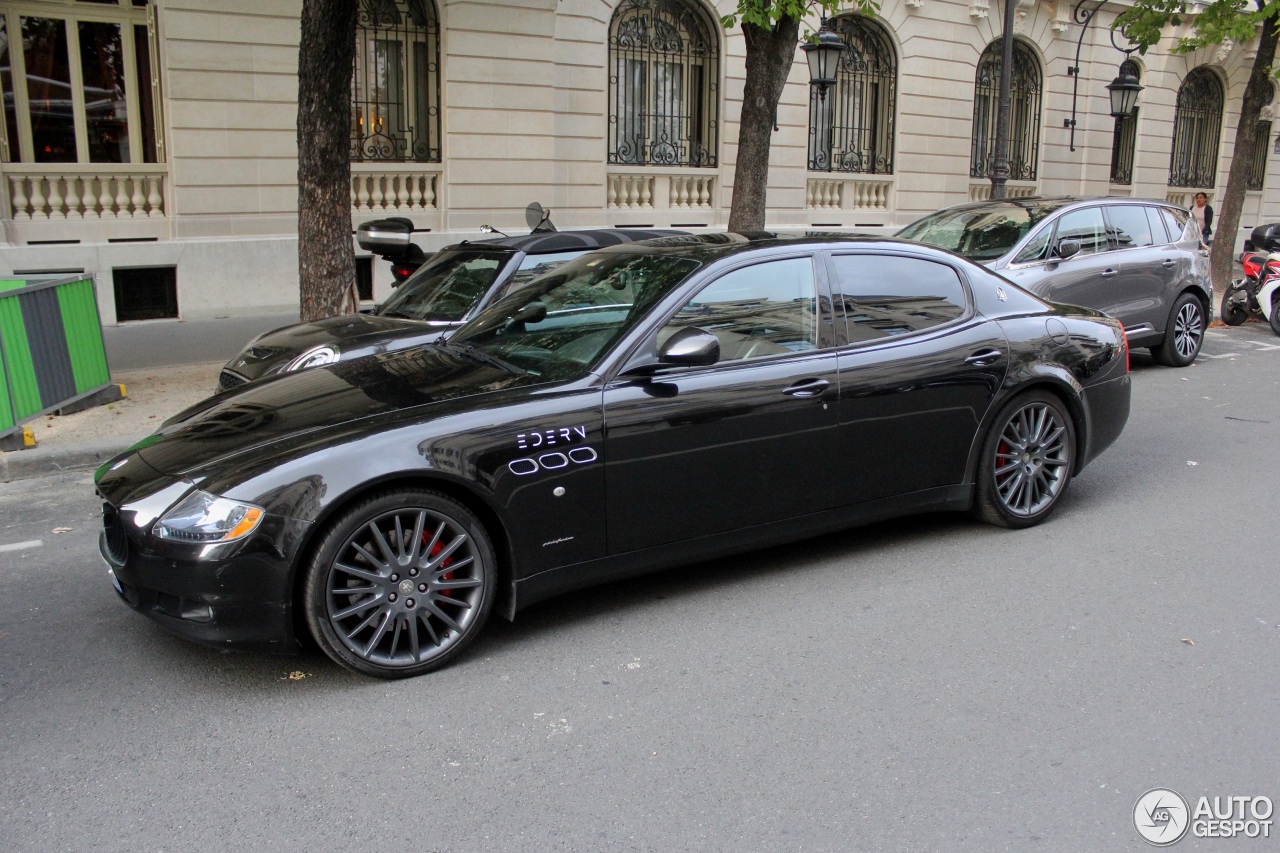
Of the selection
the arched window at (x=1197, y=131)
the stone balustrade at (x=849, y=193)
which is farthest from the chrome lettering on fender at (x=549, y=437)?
the arched window at (x=1197, y=131)

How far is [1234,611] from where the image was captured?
480 cm

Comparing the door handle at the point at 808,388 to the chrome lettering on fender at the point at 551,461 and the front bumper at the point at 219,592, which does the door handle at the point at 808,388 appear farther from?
the front bumper at the point at 219,592

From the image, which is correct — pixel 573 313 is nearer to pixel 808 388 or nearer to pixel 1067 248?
pixel 808 388

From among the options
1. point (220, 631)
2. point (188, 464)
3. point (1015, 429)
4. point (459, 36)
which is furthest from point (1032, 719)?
point (459, 36)

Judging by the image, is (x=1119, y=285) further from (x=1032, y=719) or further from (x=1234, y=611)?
(x=1032, y=719)

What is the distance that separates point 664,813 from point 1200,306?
33.7 ft

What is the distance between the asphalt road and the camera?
10.6 ft

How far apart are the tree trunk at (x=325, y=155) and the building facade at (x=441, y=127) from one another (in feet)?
17.5

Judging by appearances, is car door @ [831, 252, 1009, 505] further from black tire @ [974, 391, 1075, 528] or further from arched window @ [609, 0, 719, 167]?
arched window @ [609, 0, 719, 167]

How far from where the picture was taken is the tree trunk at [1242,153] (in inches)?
676

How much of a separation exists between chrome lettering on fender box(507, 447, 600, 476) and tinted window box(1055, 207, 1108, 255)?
7.23 metres

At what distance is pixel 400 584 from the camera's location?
4090 mm

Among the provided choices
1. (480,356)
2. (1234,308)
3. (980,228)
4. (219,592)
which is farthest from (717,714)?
(1234,308)

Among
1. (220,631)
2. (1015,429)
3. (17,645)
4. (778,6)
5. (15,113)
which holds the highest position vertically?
(778,6)
